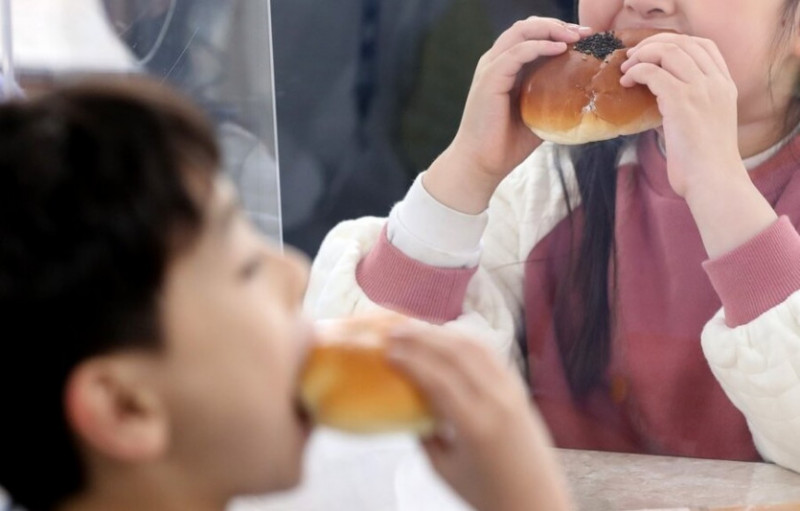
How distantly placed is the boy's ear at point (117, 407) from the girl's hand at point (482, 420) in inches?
5.5

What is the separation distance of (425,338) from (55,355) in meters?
0.20

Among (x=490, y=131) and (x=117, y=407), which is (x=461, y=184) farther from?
(x=117, y=407)

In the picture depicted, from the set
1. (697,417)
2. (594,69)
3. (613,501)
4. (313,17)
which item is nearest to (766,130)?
(594,69)

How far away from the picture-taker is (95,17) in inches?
56.2

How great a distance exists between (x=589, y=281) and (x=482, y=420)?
68 cm

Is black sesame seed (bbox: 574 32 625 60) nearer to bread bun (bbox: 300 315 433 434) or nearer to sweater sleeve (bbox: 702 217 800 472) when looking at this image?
sweater sleeve (bbox: 702 217 800 472)

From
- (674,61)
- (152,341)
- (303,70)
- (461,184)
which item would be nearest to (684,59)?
(674,61)

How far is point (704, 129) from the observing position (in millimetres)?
1007

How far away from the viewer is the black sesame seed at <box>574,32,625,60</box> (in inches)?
41.8

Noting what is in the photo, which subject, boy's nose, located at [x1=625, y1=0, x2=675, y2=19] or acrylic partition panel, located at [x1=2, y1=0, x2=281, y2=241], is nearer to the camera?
boy's nose, located at [x1=625, y1=0, x2=675, y2=19]

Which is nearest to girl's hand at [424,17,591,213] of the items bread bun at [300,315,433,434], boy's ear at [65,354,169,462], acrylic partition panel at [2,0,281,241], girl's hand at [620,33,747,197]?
girl's hand at [620,33,747,197]

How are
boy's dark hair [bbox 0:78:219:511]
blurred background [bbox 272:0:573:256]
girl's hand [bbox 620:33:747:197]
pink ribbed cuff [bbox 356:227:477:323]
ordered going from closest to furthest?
1. boy's dark hair [bbox 0:78:219:511]
2. girl's hand [bbox 620:33:747:197]
3. pink ribbed cuff [bbox 356:227:477:323]
4. blurred background [bbox 272:0:573:256]

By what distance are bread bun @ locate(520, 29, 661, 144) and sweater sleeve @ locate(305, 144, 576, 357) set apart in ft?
0.47

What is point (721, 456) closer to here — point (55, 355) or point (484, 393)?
point (484, 393)
